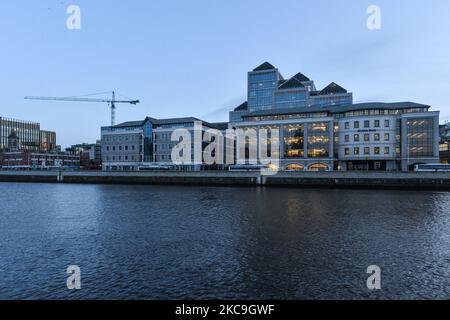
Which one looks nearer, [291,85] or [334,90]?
[291,85]

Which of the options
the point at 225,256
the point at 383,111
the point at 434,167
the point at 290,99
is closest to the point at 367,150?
the point at 383,111

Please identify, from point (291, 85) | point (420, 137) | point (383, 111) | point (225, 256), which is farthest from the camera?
point (291, 85)

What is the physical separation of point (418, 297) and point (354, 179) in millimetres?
63369

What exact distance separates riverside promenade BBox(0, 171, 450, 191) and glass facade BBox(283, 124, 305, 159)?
1331 inches

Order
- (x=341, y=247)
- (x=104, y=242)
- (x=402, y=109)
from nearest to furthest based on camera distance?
(x=341, y=247), (x=104, y=242), (x=402, y=109)

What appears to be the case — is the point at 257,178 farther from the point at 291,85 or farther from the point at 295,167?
the point at 291,85

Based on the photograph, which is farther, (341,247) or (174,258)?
(341,247)

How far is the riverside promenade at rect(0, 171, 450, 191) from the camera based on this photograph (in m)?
65.1

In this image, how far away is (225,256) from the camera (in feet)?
55.6

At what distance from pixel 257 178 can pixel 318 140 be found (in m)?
40.8

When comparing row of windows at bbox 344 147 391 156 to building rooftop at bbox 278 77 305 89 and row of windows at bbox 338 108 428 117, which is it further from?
building rooftop at bbox 278 77 305 89
